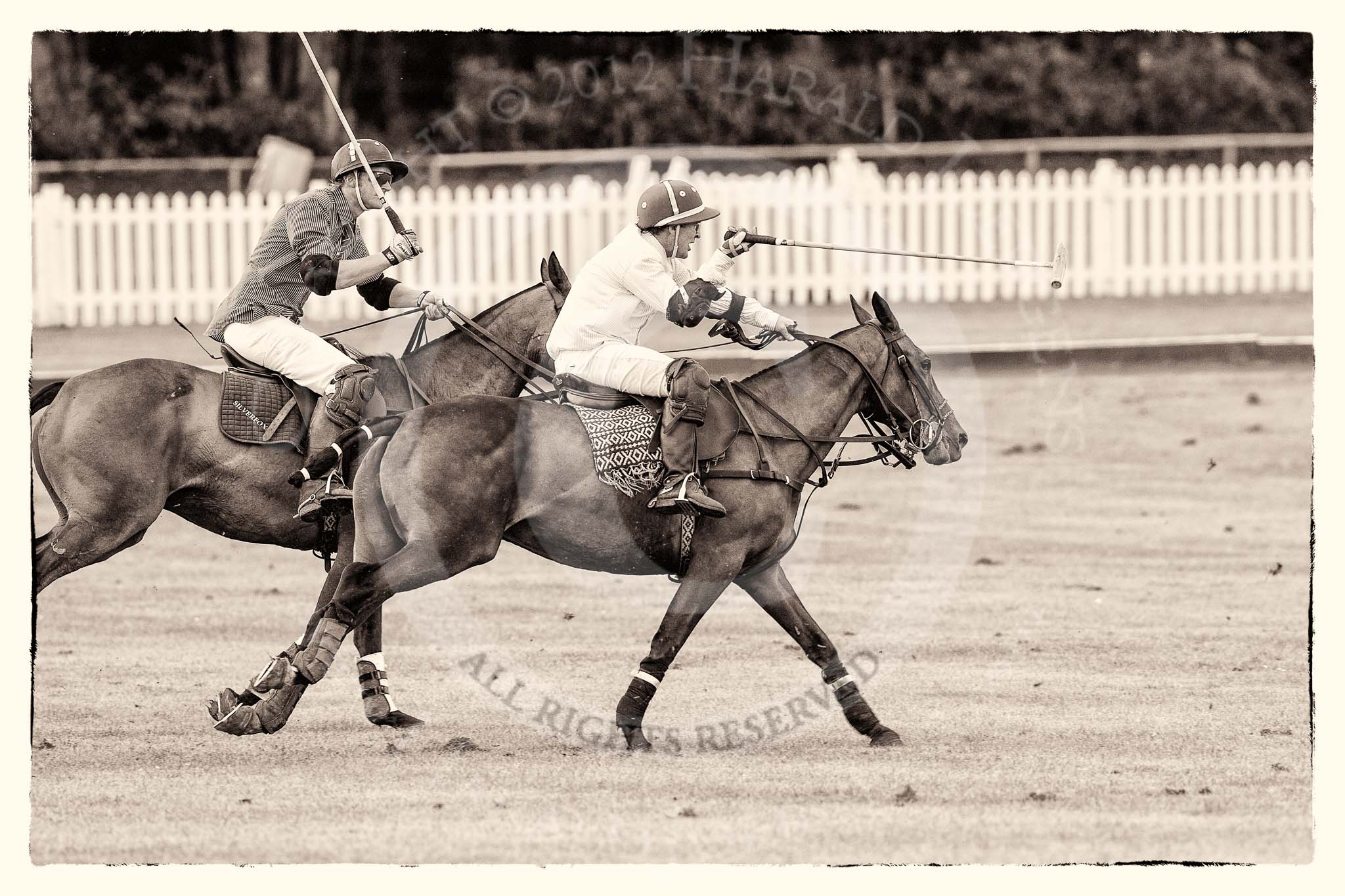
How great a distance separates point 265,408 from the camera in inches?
413

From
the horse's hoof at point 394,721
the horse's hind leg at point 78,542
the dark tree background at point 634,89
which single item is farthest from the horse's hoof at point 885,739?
the dark tree background at point 634,89

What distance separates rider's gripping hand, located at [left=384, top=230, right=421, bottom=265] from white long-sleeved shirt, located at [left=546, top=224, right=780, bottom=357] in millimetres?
877

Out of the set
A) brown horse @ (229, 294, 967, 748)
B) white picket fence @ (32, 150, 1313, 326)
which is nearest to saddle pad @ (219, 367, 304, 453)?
brown horse @ (229, 294, 967, 748)

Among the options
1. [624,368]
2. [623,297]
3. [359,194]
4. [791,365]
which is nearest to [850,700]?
[791,365]

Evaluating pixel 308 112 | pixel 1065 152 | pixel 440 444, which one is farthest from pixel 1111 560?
pixel 308 112

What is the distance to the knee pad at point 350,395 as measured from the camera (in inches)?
404

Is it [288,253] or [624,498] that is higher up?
[288,253]

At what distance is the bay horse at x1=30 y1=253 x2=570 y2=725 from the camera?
10.4 m

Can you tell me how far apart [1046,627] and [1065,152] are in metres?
15.9

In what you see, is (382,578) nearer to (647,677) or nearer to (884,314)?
(647,677)

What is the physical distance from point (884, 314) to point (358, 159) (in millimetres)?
2862

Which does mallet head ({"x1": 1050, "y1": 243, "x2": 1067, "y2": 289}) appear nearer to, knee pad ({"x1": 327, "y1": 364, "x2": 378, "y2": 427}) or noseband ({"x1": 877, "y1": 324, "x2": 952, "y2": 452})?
noseband ({"x1": 877, "y1": 324, "x2": 952, "y2": 452})

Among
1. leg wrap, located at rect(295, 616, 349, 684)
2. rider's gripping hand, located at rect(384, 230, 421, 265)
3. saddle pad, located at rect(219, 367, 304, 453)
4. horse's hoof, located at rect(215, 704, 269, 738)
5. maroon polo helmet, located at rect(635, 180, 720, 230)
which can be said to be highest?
maroon polo helmet, located at rect(635, 180, 720, 230)

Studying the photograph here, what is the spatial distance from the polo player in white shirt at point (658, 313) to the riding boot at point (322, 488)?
1.27 metres
